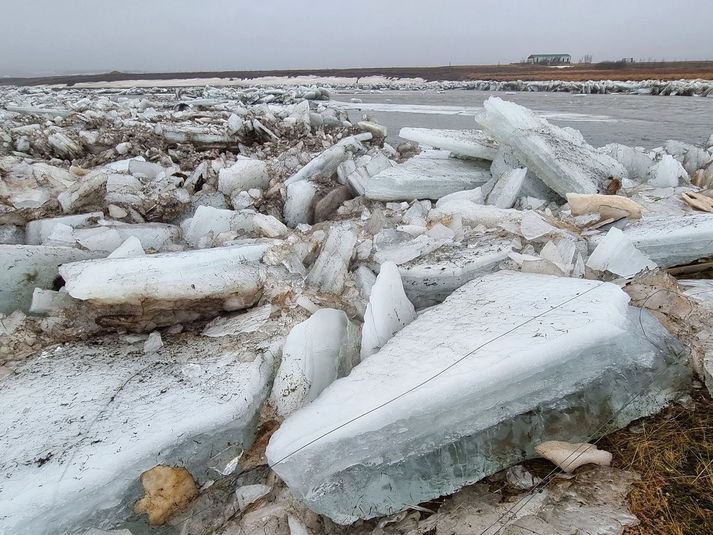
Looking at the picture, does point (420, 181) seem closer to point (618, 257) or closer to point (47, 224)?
point (618, 257)

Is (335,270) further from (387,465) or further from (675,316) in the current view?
(675,316)

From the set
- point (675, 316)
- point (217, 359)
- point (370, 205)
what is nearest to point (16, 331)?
point (217, 359)

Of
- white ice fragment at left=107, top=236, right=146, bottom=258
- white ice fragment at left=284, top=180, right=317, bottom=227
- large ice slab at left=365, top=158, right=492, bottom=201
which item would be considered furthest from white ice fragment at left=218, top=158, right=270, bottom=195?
white ice fragment at left=107, top=236, right=146, bottom=258

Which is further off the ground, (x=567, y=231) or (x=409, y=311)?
(x=567, y=231)

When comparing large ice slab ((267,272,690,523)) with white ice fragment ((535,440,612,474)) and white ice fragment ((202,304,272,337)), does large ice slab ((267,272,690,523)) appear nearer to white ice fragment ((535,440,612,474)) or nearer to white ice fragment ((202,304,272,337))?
white ice fragment ((535,440,612,474))

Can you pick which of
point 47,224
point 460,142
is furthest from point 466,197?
point 47,224

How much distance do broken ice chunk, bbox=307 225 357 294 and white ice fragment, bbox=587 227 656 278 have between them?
1031mm

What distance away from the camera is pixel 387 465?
1039 mm

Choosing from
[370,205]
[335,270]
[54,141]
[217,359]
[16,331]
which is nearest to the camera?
[217,359]

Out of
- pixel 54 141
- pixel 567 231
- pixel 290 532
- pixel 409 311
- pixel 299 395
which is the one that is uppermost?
pixel 54 141

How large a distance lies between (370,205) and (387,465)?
209 cm

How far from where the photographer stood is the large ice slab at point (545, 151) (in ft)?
8.90

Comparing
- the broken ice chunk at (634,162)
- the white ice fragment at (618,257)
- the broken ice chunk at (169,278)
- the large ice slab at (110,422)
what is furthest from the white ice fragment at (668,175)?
the large ice slab at (110,422)

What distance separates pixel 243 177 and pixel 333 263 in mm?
1628
